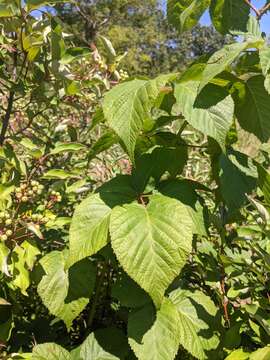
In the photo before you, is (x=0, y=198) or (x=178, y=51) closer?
(x=0, y=198)

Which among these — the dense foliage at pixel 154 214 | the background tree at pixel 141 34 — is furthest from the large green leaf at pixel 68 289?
the background tree at pixel 141 34

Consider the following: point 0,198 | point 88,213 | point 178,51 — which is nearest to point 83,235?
point 88,213

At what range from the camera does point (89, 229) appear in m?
1.01

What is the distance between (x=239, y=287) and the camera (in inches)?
50.1

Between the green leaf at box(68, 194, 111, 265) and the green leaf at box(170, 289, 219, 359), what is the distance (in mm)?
301

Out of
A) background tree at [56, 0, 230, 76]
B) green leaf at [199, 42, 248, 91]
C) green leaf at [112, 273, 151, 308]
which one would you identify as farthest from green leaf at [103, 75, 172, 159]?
background tree at [56, 0, 230, 76]

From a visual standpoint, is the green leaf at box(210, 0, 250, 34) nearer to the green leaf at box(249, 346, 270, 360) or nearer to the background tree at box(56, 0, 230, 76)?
the green leaf at box(249, 346, 270, 360)

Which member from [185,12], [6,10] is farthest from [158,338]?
[6,10]

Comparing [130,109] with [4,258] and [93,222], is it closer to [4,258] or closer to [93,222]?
[93,222]

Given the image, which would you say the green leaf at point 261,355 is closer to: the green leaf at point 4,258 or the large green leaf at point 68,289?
the large green leaf at point 68,289

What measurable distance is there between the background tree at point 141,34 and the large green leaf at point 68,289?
2122cm

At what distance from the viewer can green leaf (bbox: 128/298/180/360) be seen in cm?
102

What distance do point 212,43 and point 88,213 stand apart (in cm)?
3788

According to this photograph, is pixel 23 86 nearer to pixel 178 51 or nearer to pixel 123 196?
pixel 123 196
